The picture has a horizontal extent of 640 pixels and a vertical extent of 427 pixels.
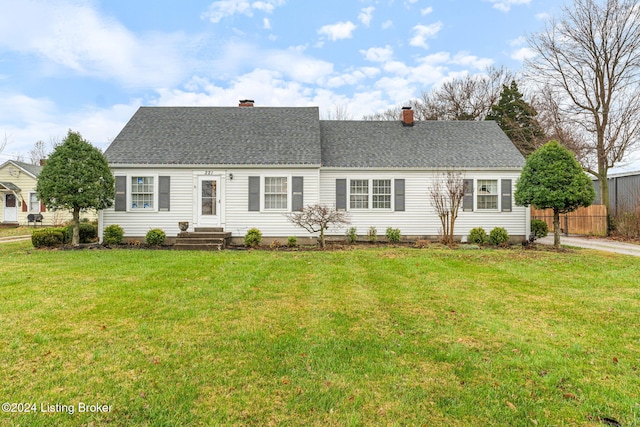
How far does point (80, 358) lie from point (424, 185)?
494 inches

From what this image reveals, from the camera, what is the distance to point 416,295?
5.76 m

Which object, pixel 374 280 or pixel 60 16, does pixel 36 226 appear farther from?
pixel 374 280

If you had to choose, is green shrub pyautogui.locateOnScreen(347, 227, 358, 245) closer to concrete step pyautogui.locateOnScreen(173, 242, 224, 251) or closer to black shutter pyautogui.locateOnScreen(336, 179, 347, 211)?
black shutter pyautogui.locateOnScreen(336, 179, 347, 211)

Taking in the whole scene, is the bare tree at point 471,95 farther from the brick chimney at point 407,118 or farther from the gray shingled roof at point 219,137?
the gray shingled roof at point 219,137

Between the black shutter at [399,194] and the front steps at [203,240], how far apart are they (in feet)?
22.4

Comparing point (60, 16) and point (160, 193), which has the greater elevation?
point (60, 16)

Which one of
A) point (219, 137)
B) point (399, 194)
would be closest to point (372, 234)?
point (399, 194)

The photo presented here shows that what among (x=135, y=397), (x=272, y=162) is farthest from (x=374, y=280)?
(x=272, y=162)

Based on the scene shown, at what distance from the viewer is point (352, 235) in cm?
1304

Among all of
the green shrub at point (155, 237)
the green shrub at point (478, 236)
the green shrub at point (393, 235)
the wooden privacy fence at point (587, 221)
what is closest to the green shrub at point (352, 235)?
the green shrub at point (393, 235)

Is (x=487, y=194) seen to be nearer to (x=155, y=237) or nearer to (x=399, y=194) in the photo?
(x=399, y=194)

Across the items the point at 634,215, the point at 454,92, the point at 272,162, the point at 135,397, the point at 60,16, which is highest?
Result: the point at 454,92

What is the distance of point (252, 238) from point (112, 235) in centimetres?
510

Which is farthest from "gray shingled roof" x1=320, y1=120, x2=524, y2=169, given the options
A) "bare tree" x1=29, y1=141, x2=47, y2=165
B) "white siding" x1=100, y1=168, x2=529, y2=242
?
"bare tree" x1=29, y1=141, x2=47, y2=165
